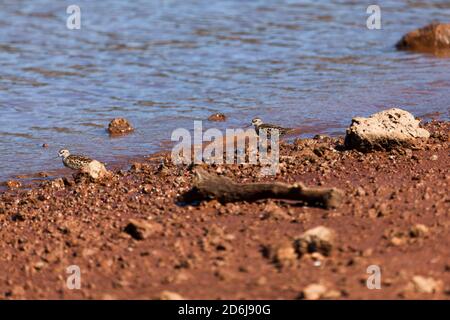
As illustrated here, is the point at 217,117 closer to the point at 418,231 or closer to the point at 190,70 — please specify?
the point at 190,70

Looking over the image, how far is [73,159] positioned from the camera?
347 inches

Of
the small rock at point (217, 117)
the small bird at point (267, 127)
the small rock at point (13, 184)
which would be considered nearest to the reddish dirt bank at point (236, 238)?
the small rock at point (13, 184)

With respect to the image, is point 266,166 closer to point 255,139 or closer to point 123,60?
point 255,139

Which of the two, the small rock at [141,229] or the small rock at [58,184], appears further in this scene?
the small rock at [58,184]

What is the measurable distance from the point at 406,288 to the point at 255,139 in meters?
4.56

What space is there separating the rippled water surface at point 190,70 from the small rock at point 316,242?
14.1ft

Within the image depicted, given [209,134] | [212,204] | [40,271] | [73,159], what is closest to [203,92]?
[209,134]

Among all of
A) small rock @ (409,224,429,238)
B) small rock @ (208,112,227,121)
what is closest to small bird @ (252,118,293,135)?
small rock @ (208,112,227,121)

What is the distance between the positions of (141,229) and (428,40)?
32.0 ft

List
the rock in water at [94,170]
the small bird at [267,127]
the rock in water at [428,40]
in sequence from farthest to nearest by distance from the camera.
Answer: the rock in water at [428,40] → the small bird at [267,127] → the rock in water at [94,170]

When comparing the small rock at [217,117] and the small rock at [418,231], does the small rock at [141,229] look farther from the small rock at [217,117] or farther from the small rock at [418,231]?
the small rock at [217,117]

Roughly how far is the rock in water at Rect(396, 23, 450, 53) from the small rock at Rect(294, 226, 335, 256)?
9.75 metres

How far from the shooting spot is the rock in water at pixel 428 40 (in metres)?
14.9
